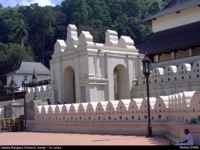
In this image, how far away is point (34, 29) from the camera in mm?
100125

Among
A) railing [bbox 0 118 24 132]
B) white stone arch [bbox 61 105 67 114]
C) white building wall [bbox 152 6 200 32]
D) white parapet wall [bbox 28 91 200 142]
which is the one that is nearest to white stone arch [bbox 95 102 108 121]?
white parapet wall [bbox 28 91 200 142]

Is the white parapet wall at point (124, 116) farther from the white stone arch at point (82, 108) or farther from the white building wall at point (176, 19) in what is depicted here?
the white building wall at point (176, 19)

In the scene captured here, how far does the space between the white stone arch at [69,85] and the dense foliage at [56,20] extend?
60365 millimetres

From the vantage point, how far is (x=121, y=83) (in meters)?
32.4

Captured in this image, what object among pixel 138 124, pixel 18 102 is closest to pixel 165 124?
pixel 138 124

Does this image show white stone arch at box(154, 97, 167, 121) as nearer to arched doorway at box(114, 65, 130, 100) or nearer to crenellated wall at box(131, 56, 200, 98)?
crenellated wall at box(131, 56, 200, 98)

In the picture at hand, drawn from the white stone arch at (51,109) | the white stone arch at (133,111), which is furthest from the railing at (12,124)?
the white stone arch at (133,111)

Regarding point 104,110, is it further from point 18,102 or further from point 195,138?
point 18,102

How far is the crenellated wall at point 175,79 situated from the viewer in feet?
84.5

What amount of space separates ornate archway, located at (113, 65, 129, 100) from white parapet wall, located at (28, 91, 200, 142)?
19.1 feet

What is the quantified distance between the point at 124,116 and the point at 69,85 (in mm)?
10881

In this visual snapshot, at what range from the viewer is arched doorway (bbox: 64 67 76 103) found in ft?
106

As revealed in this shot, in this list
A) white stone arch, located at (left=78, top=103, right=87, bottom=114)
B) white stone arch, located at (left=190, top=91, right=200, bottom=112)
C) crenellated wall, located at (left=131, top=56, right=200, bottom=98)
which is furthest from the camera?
crenellated wall, located at (left=131, top=56, right=200, bottom=98)

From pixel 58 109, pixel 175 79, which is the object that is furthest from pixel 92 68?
pixel 175 79
